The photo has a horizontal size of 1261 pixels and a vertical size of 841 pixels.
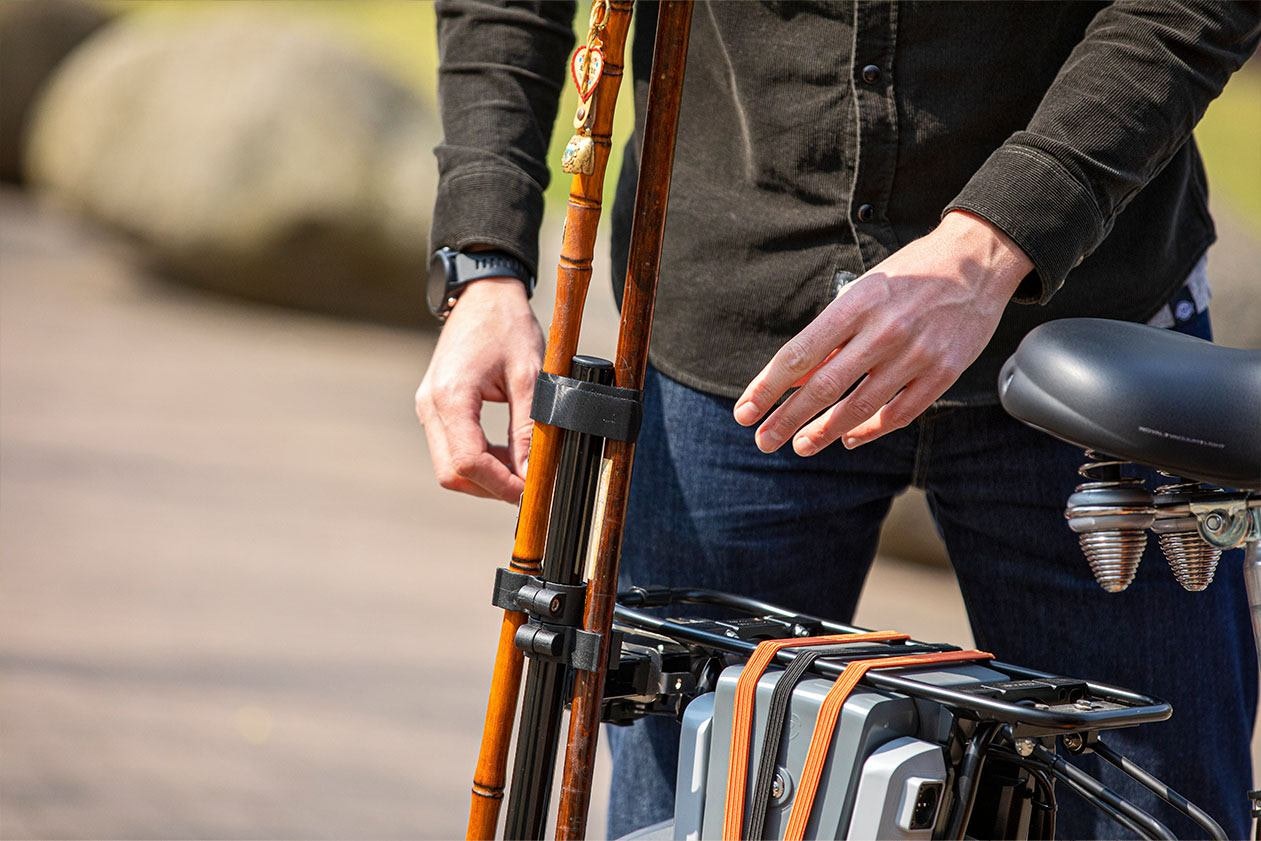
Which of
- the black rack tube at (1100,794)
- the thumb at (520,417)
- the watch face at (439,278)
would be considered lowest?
the black rack tube at (1100,794)

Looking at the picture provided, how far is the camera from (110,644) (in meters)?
4.37

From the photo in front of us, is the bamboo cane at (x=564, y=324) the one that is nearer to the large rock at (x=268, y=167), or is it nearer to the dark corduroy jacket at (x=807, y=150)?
the dark corduroy jacket at (x=807, y=150)

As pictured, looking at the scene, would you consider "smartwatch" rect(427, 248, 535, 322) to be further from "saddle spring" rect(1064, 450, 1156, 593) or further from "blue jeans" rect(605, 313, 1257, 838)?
"saddle spring" rect(1064, 450, 1156, 593)

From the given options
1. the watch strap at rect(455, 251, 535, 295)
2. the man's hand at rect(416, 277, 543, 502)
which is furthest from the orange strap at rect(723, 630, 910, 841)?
the watch strap at rect(455, 251, 535, 295)

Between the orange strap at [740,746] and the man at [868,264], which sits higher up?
the man at [868,264]

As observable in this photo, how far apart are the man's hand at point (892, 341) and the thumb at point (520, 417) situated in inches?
11.7

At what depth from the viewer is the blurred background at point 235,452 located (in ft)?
12.6

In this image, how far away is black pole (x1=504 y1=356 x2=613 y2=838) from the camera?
4.29 ft

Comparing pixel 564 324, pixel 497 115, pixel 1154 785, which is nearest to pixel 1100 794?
pixel 1154 785

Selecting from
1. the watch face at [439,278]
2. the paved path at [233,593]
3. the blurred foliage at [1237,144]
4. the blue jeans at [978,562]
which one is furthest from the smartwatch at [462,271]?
the blurred foliage at [1237,144]

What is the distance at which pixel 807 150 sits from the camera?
5.51 feet

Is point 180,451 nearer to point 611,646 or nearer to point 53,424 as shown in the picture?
point 53,424

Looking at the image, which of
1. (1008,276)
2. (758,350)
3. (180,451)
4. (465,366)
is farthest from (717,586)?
(180,451)

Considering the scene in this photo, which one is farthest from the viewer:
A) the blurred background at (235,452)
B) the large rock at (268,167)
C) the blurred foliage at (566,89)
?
the blurred foliage at (566,89)
